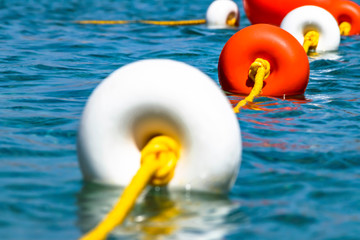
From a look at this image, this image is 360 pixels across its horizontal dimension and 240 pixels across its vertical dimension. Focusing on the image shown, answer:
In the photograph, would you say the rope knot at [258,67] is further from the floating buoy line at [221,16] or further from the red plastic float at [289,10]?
the floating buoy line at [221,16]

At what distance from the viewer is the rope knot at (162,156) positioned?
3.53m

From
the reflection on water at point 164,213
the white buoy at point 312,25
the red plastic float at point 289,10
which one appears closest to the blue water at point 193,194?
the reflection on water at point 164,213

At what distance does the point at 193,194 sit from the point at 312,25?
17.8 feet

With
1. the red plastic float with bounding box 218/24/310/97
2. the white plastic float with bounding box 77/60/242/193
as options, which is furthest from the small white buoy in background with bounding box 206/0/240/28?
the white plastic float with bounding box 77/60/242/193

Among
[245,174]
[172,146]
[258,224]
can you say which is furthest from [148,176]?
[245,174]

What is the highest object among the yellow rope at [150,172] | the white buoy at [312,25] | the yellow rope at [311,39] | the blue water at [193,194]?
the white buoy at [312,25]

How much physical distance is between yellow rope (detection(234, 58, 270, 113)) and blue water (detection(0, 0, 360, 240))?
12 cm

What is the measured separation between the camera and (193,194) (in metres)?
3.65

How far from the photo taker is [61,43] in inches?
384

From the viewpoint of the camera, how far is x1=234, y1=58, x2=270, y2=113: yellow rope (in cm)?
602

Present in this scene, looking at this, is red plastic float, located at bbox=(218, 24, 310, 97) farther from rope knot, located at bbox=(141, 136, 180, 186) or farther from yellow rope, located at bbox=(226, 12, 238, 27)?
yellow rope, located at bbox=(226, 12, 238, 27)

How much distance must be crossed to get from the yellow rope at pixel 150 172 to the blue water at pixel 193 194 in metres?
0.10

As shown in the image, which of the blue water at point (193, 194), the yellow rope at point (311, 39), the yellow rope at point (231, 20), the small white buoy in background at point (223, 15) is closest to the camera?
the blue water at point (193, 194)

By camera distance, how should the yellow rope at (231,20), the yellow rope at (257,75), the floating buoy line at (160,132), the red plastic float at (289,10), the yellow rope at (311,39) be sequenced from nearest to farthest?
the floating buoy line at (160,132) < the yellow rope at (257,75) < the yellow rope at (311,39) < the red plastic float at (289,10) < the yellow rope at (231,20)
